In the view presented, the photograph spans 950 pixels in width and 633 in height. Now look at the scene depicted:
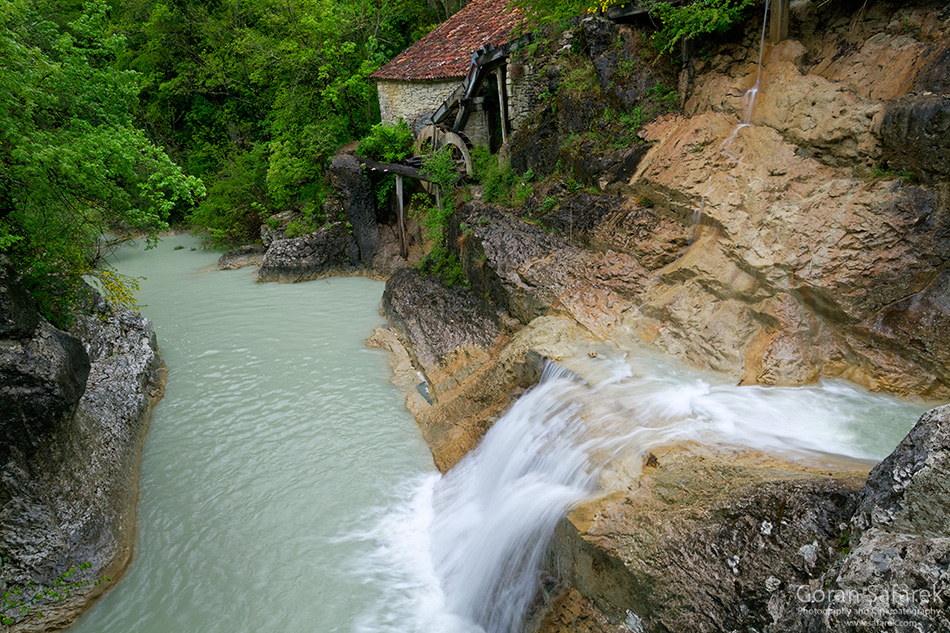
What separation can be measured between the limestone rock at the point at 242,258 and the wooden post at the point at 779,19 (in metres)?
15.5

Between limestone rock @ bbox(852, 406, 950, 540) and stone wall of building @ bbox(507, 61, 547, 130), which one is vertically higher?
stone wall of building @ bbox(507, 61, 547, 130)

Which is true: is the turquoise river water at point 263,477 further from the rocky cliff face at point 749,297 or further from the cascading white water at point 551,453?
the rocky cliff face at point 749,297

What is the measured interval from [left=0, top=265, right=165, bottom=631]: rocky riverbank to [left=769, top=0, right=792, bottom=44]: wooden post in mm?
9366

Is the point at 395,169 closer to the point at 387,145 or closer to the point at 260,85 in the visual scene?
the point at 387,145

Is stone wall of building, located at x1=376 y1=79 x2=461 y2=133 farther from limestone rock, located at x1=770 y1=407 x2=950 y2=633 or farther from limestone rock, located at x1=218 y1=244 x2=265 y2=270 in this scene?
limestone rock, located at x1=770 y1=407 x2=950 y2=633

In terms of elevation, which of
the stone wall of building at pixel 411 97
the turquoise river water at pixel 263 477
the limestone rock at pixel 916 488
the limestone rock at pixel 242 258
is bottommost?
the turquoise river water at pixel 263 477

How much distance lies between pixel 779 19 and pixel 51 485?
33.4ft

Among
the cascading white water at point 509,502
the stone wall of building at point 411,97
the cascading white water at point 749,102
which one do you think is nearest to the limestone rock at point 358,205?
the stone wall of building at point 411,97

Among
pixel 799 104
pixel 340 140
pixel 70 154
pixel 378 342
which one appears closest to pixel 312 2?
pixel 340 140

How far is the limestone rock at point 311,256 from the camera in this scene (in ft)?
50.2

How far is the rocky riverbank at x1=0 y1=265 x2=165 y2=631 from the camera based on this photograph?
4734 millimetres

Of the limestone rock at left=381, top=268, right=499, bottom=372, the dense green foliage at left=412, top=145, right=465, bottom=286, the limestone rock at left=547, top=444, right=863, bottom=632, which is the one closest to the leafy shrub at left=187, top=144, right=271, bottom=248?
the dense green foliage at left=412, top=145, right=465, bottom=286

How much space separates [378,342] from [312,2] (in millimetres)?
14553

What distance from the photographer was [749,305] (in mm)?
6133
